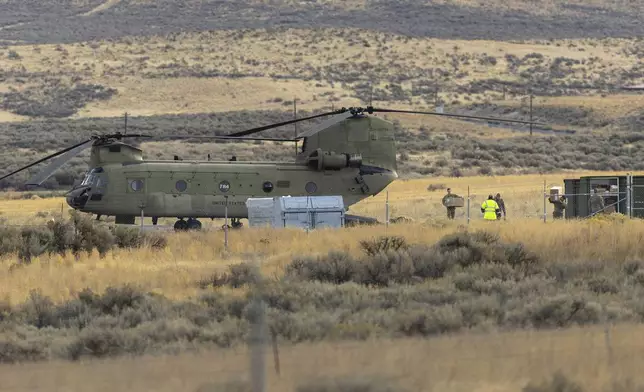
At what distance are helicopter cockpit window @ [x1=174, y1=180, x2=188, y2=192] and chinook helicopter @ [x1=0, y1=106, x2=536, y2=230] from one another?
28mm

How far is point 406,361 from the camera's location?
11.6m

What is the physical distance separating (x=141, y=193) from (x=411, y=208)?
47.9 ft

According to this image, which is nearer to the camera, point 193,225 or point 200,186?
point 200,186

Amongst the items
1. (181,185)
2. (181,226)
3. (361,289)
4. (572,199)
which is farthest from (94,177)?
(361,289)

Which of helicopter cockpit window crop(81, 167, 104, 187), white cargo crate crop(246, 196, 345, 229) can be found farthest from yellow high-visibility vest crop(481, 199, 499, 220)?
helicopter cockpit window crop(81, 167, 104, 187)

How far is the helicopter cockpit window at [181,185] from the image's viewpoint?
3256 cm

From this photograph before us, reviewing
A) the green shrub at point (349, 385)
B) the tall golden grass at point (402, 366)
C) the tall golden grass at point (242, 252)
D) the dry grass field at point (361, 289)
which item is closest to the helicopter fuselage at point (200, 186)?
the dry grass field at point (361, 289)

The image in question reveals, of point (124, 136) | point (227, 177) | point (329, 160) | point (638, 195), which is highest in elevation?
point (124, 136)

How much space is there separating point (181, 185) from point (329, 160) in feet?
13.9

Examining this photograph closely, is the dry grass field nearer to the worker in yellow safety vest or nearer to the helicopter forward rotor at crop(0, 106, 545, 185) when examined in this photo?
the worker in yellow safety vest

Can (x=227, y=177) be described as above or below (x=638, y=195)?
above

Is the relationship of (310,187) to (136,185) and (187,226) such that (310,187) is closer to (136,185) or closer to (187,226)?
(187,226)

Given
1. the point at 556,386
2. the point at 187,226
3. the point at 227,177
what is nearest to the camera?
the point at 556,386

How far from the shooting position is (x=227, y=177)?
32.9 metres
